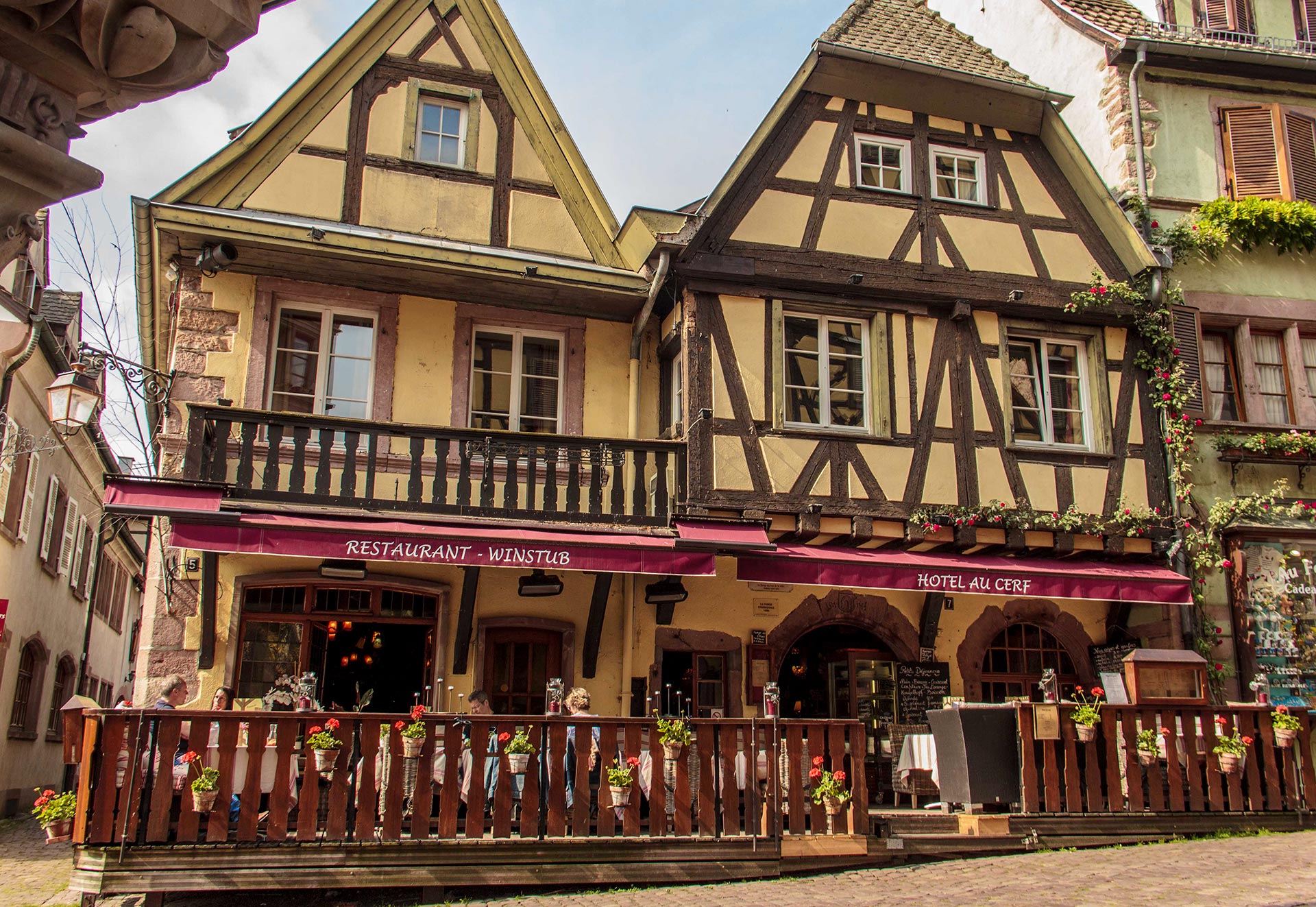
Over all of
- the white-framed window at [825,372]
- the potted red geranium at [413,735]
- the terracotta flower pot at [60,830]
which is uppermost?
the white-framed window at [825,372]

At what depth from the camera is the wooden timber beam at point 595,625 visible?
10539 mm

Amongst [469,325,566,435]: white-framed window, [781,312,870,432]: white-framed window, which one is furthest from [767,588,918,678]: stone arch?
[469,325,566,435]: white-framed window

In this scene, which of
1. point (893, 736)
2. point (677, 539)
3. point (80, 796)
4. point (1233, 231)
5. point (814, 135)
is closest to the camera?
point (80, 796)

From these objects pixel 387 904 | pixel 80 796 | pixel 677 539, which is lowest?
pixel 387 904

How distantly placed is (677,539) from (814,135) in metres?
4.78

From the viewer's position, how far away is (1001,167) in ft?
41.5

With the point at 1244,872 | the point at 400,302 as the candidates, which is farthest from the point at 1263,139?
the point at 400,302

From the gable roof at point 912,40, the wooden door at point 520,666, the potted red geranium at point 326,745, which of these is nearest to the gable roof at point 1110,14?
the gable roof at point 912,40

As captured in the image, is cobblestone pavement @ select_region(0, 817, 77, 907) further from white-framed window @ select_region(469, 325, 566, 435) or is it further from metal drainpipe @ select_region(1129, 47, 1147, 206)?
metal drainpipe @ select_region(1129, 47, 1147, 206)

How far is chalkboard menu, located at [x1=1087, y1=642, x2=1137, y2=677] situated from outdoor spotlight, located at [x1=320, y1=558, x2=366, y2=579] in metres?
7.43

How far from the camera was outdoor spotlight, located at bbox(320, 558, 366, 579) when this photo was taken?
10086mm

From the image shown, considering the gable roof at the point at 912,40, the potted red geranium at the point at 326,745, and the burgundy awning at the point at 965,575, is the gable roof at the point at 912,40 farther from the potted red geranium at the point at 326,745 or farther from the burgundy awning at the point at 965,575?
the potted red geranium at the point at 326,745

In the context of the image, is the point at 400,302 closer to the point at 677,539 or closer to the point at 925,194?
the point at 677,539

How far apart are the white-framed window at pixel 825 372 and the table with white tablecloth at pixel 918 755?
3.10 metres
